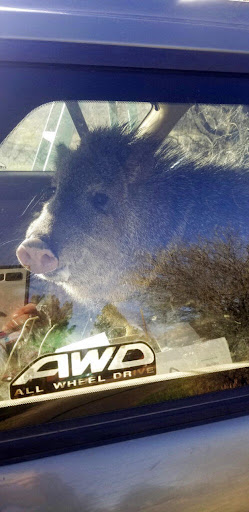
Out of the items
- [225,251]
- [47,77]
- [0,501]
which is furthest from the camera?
[225,251]

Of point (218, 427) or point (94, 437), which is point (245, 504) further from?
point (94, 437)

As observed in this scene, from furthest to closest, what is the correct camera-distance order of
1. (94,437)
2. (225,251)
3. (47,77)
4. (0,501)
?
1. (225,251)
2. (47,77)
3. (94,437)
4. (0,501)

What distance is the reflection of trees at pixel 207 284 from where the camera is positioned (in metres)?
1.41

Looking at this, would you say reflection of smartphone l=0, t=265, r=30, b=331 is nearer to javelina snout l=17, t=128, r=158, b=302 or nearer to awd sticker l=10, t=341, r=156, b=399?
javelina snout l=17, t=128, r=158, b=302

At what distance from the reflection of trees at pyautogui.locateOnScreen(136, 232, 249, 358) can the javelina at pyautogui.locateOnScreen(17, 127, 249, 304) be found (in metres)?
0.03

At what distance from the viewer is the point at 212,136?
1.51 m

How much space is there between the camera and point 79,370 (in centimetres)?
129

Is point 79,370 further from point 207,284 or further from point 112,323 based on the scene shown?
point 207,284

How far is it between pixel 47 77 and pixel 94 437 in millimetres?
838

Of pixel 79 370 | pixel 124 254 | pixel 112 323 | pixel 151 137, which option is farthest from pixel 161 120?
pixel 79 370

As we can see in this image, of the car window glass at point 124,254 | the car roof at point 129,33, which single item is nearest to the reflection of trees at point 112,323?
the car window glass at point 124,254

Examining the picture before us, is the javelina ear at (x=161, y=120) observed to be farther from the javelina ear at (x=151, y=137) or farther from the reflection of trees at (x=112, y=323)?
the reflection of trees at (x=112, y=323)

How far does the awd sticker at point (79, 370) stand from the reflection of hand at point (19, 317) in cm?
10

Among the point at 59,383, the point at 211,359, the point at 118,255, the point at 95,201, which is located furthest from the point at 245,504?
the point at 95,201
